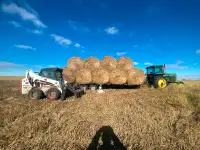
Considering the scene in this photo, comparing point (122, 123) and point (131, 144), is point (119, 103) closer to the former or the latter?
point (122, 123)

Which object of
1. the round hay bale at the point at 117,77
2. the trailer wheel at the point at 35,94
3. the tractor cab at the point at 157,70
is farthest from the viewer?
the tractor cab at the point at 157,70

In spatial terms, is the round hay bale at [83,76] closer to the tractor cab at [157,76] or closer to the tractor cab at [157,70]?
the tractor cab at [157,76]

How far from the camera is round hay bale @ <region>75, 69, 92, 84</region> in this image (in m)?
9.76

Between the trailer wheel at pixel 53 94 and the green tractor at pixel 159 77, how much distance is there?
7541mm

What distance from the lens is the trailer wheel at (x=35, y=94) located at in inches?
321

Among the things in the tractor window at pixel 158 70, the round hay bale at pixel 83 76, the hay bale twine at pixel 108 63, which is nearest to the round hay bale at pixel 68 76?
the round hay bale at pixel 83 76

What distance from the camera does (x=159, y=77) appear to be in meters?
11.4

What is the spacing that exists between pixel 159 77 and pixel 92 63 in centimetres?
553

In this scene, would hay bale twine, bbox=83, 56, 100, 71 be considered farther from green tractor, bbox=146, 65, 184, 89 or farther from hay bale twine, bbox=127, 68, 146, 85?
green tractor, bbox=146, 65, 184, 89

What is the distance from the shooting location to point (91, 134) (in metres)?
3.89

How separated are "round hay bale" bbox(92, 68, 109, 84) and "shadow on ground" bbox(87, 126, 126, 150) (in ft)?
18.9

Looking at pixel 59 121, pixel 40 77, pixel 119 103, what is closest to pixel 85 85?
pixel 40 77

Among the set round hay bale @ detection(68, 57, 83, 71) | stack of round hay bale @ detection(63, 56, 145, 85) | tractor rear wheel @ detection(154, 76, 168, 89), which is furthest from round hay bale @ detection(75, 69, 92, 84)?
tractor rear wheel @ detection(154, 76, 168, 89)

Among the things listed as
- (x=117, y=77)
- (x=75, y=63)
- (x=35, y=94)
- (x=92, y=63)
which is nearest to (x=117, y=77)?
(x=117, y=77)
